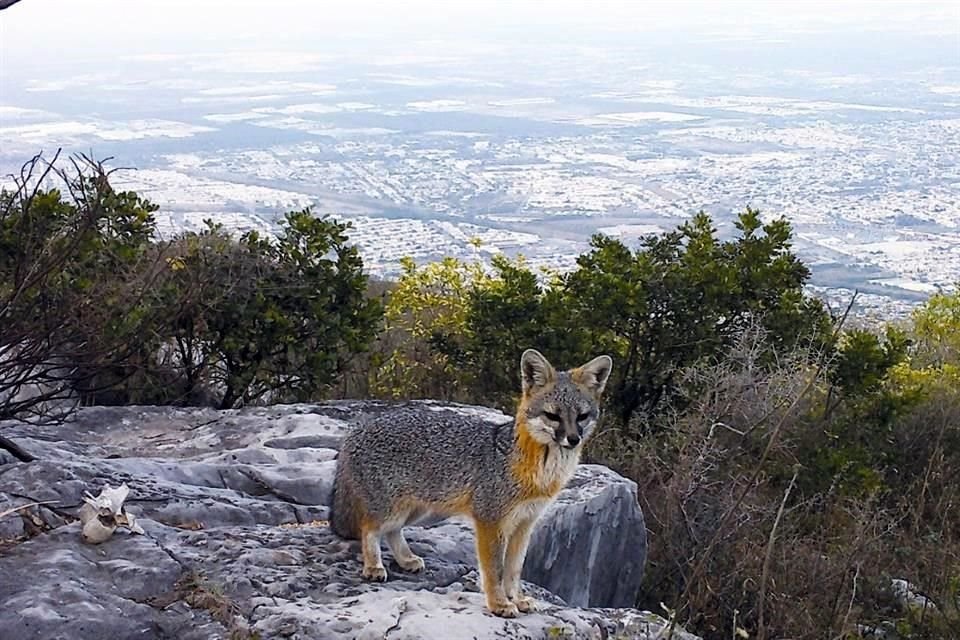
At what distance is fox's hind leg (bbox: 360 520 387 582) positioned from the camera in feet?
20.7

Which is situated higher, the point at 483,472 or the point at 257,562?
the point at 483,472

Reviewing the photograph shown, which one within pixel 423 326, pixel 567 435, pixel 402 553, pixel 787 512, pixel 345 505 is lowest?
pixel 787 512

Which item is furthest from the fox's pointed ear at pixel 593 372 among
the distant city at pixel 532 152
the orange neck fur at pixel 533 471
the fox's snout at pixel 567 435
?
the distant city at pixel 532 152

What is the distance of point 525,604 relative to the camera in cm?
627

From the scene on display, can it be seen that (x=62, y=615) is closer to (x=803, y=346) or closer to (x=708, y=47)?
(x=803, y=346)

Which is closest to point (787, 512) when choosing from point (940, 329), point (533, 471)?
point (533, 471)

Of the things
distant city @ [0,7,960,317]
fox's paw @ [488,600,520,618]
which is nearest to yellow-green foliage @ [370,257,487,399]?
distant city @ [0,7,960,317]

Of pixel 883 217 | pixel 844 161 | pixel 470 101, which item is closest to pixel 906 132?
pixel 844 161

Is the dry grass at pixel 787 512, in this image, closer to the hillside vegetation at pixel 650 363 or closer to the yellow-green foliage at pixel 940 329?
the hillside vegetation at pixel 650 363

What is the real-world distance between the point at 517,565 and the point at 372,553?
871 mm

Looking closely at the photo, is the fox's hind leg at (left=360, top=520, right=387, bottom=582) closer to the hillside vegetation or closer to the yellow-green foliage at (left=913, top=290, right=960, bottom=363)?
the hillside vegetation

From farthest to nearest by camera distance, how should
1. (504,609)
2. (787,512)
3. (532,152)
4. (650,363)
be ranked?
(532,152)
(650,363)
(787,512)
(504,609)

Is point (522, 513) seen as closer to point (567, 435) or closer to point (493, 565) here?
point (493, 565)

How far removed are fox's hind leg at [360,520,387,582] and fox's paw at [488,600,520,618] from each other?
2.32ft
